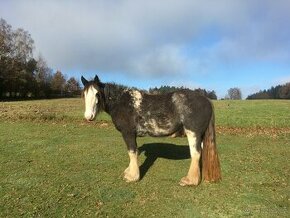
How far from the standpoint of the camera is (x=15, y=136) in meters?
16.4

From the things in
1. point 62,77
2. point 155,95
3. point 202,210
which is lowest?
point 202,210

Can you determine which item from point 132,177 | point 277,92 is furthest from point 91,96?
point 277,92

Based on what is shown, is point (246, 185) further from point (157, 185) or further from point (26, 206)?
point (26, 206)

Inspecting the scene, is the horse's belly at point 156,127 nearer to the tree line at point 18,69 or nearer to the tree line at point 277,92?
the tree line at point 18,69

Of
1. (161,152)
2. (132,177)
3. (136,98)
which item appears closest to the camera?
(136,98)

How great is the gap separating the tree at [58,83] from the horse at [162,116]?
248 feet

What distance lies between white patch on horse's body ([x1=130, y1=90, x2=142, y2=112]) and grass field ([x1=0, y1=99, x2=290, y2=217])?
1899 millimetres

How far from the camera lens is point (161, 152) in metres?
13.1

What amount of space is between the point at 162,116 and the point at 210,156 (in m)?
1.53

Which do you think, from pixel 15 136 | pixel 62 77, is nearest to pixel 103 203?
pixel 15 136

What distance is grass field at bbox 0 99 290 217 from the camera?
794cm

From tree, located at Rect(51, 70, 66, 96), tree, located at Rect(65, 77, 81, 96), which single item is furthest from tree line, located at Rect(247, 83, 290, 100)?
tree, located at Rect(51, 70, 66, 96)

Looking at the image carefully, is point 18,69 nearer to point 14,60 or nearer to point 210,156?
point 14,60

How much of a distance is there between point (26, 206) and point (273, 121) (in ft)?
58.3
